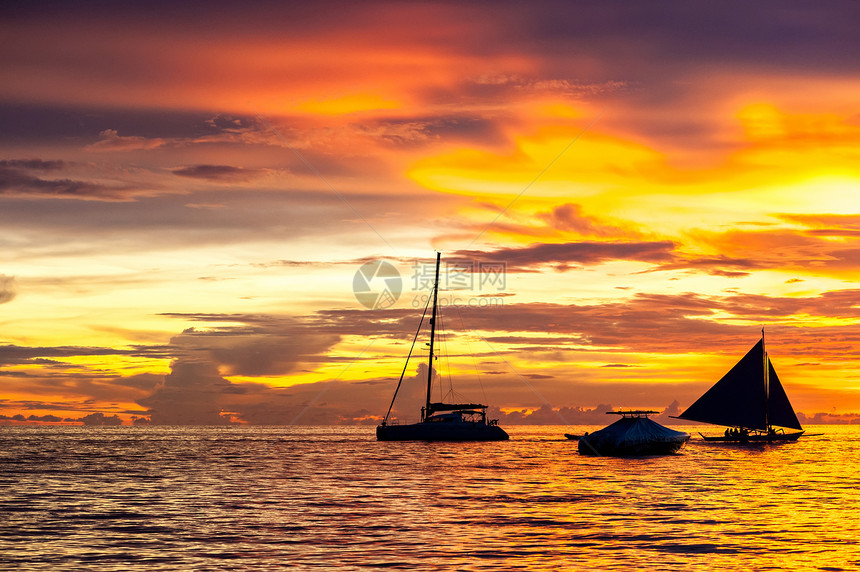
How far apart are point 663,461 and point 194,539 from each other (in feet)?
260

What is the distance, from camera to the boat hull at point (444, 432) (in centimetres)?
13625

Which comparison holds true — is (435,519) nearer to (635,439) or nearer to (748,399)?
(635,439)

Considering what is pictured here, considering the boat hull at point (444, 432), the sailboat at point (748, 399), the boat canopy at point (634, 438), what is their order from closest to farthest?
the boat canopy at point (634, 438) → the sailboat at point (748, 399) → the boat hull at point (444, 432)

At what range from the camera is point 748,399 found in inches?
5054

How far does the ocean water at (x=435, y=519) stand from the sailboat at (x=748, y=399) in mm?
31852

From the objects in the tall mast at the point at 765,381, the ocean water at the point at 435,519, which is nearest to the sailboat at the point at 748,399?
the tall mast at the point at 765,381

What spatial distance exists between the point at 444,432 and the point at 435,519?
3374 inches

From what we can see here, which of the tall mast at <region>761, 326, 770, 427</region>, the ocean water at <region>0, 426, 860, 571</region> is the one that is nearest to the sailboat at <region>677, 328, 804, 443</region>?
the tall mast at <region>761, 326, 770, 427</region>

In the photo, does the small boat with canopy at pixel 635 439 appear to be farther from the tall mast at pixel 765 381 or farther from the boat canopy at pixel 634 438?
the tall mast at pixel 765 381

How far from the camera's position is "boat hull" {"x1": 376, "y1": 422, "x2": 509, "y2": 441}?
136 metres

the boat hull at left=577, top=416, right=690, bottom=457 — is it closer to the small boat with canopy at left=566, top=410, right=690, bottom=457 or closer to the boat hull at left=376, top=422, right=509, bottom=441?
the small boat with canopy at left=566, top=410, right=690, bottom=457

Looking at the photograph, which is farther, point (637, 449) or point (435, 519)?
point (637, 449)

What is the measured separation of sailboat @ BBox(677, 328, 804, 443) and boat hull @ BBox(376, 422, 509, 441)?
3192cm

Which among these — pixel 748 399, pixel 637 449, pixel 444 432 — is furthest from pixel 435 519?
pixel 748 399
